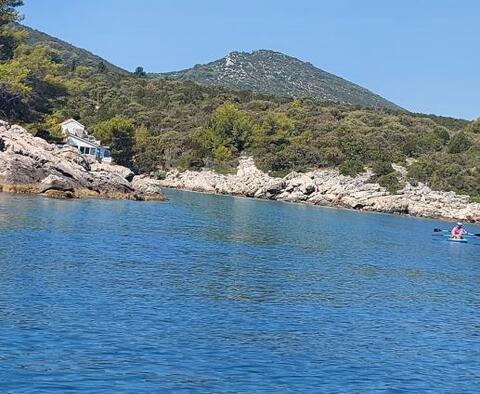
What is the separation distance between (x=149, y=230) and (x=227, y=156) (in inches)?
3025

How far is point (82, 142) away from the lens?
95875mm

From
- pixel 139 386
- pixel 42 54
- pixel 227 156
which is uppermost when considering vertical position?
pixel 42 54

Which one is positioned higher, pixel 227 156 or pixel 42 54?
pixel 42 54

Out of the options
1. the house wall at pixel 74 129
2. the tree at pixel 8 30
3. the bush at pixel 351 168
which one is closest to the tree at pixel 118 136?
the house wall at pixel 74 129

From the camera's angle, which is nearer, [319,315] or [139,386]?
[139,386]

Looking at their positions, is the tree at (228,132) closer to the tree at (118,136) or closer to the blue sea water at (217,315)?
the tree at (118,136)

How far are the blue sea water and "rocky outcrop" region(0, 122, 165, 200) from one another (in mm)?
16662

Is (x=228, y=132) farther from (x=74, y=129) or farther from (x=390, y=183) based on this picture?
(x=74, y=129)

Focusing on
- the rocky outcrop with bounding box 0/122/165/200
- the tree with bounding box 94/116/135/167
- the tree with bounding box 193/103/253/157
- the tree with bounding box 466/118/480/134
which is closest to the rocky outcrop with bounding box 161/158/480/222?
the tree with bounding box 193/103/253/157

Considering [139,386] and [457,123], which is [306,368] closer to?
[139,386]

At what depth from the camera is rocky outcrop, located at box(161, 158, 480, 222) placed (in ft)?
340

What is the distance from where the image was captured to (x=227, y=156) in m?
123

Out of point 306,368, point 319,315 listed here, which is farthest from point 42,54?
point 306,368

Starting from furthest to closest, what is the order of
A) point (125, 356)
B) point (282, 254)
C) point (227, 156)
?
point (227, 156)
point (282, 254)
point (125, 356)
